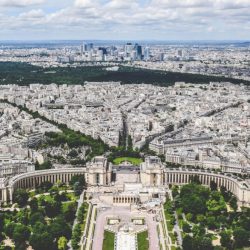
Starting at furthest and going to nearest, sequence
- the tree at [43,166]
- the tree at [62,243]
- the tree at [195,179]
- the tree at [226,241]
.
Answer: the tree at [43,166], the tree at [195,179], the tree at [226,241], the tree at [62,243]

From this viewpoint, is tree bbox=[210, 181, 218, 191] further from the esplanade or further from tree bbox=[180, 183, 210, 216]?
tree bbox=[180, 183, 210, 216]

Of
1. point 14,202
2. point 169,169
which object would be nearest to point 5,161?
point 14,202

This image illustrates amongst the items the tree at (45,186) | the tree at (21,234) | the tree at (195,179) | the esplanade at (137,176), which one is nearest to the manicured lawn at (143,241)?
the tree at (21,234)

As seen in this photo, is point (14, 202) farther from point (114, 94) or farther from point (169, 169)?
point (114, 94)

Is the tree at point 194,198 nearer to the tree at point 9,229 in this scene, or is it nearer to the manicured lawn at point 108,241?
the manicured lawn at point 108,241

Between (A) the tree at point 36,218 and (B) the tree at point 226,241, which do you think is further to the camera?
(A) the tree at point 36,218

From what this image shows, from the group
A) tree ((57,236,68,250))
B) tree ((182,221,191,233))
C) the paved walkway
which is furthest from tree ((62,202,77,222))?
tree ((182,221,191,233))

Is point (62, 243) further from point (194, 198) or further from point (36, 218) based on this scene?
point (194, 198)
